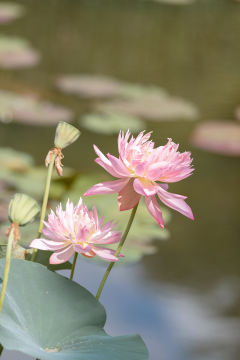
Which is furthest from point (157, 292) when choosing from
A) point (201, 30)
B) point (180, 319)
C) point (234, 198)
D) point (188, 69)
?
point (201, 30)

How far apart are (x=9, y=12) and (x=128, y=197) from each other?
136 inches

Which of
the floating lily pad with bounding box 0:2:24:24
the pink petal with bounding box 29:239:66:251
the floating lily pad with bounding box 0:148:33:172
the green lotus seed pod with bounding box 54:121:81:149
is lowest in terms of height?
the floating lily pad with bounding box 0:148:33:172

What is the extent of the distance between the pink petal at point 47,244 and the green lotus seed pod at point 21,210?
0.10 feet

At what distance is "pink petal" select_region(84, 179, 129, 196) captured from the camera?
53 centimetres

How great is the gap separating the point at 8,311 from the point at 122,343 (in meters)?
0.09

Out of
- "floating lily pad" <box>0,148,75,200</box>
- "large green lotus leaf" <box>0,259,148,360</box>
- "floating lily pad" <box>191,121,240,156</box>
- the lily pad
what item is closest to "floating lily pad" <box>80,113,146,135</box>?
"floating lily pad" <box>191,121,240,156</box>

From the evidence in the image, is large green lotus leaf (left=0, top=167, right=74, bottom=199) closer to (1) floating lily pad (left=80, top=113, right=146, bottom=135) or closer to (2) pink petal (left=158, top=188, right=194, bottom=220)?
(1) floating lily pad (left=80, top=113, right=146, bottom=135)

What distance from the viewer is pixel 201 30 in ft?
12.9

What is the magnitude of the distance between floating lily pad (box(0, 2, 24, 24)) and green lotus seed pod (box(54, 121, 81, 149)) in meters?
3.26

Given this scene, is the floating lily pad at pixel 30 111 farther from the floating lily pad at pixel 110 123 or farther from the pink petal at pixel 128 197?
the pink petal at pixel 128 197

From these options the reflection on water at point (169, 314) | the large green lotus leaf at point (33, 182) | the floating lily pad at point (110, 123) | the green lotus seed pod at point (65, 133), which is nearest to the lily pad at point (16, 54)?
the floating lily pad at point (110, 123)

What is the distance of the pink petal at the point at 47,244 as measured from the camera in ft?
1.72

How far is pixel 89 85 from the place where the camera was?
2830mm

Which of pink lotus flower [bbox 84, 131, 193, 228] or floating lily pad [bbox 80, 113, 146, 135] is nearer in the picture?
pink lotus flower [bbox 84, 131, 193, 228]
